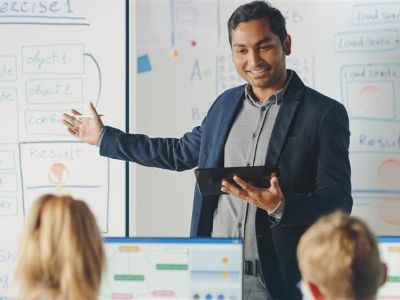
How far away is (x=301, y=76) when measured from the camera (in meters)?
3.34

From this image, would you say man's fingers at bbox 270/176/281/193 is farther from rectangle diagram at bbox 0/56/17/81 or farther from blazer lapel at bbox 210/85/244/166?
rectangle diagram at bbox 0/56/17/81

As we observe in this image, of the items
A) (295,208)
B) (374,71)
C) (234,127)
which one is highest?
(374,71)

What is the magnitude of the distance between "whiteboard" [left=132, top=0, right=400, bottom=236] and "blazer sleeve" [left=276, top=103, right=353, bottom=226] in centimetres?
73

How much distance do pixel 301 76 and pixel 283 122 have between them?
803 millimetres

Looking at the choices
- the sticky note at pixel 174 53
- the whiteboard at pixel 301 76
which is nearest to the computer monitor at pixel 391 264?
the whiteboard at pixel 301 76

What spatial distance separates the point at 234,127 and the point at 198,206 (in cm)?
32

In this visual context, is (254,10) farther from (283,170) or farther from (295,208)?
(295,208)

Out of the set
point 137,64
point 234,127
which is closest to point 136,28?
point 137,64

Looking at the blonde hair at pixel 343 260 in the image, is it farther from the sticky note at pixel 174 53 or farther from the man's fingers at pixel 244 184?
the sticky note at pixel 174 53

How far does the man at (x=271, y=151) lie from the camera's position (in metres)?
2.48

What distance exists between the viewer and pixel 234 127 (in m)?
2.71

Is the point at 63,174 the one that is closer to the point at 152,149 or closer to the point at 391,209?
the point at 152,149

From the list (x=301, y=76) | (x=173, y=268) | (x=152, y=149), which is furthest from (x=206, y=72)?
(x=173, y=268)

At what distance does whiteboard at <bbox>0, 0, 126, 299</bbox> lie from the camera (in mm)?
3281
